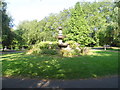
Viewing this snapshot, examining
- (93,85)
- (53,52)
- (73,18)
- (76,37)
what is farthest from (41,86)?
(73,18)

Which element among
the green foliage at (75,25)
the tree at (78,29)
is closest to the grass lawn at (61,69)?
the tree at (78,29)

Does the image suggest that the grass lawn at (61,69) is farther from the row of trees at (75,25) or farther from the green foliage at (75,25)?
the green foliage at (75,25)

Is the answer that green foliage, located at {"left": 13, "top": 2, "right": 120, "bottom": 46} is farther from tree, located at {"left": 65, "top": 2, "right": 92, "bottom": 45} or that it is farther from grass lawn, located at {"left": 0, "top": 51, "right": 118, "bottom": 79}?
grass lawn, located at {"left": 0, "top": 51, "right": 118, "bottom": 79}

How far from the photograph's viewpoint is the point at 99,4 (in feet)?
101

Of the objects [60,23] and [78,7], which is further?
[60,23]

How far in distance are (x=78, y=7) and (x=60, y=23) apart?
22.8 ft

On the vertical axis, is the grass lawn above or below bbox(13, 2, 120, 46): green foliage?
below

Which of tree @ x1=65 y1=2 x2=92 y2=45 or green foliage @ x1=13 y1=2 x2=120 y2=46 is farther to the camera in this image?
green foliage @ x1=13 y1=2 x2=120 y2=46

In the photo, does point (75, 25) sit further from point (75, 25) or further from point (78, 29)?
point (78, 29)

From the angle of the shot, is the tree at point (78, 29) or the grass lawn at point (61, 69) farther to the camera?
the tree at point (78, 29)

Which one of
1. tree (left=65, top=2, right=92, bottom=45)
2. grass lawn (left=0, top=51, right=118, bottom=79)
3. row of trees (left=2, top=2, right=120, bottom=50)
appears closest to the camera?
grass lawn (left=0, top=51, right=118, bottom=79)

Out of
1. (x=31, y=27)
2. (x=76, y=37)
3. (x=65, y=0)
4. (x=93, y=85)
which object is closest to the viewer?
(x=93, y=85)

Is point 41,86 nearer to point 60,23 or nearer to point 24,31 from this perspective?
point 24,31

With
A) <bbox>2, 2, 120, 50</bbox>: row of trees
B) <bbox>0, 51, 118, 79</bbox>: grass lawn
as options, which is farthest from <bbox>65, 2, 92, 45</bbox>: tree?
<bbox>0, 51, 118, 79</bbox>: grass lawn
